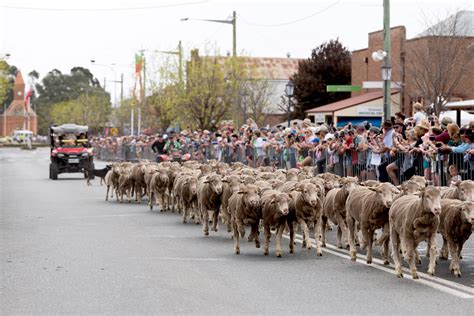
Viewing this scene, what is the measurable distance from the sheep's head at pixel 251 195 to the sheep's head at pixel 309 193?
646 millimetres

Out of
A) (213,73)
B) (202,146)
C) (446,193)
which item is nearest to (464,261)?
(446,193)

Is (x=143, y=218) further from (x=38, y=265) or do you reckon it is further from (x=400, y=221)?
(x=400, y=221)

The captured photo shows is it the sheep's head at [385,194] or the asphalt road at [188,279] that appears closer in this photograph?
the asphalt road at [188,279]

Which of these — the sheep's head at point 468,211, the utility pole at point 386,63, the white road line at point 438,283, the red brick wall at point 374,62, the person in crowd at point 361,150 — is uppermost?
the red brick wall at point 374,62

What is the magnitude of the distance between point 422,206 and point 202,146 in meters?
27.5

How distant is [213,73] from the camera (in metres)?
56.6

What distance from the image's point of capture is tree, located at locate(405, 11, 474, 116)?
40219 millimetres

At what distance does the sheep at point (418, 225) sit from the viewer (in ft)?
37.9

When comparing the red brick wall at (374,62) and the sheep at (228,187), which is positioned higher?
the red brick wall at (374,62)

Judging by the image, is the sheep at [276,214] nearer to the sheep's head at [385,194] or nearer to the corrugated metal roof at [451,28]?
the sheep's head at [385,194]

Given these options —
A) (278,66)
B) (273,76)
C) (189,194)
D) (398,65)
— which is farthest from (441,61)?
(278,66)

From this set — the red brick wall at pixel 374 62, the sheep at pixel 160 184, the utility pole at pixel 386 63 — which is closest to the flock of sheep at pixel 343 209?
the sheep at pixel 160 184

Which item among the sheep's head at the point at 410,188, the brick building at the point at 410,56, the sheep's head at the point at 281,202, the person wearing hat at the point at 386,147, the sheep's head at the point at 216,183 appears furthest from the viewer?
the brick building at the point at 410,56

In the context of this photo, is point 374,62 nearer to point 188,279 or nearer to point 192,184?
point 192,184
